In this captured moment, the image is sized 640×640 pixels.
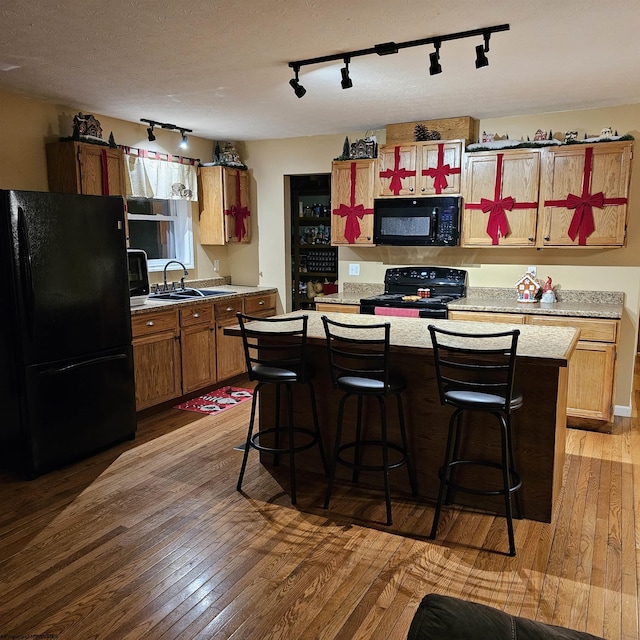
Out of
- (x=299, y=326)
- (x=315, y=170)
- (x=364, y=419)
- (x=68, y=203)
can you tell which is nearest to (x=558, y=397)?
(x=364, y=419)

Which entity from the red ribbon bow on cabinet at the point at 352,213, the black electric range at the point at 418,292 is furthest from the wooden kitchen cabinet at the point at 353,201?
the black electric range at the point at 418,292

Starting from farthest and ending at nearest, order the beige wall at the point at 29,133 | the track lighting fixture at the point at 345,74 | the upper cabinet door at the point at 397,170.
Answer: the upper cabinet door at the point at 397,170 < the beige wall at the point at 29,133 < the track lighting fixture at the point at 345,74

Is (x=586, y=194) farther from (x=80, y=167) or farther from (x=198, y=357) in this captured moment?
(x=80, y=167)

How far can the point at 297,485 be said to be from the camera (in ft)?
11.0

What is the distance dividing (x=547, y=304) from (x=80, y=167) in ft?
12.4

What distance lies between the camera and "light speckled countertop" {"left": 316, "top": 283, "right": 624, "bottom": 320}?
14.1 ft

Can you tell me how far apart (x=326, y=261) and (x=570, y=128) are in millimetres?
2769

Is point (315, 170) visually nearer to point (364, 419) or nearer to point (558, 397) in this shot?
point (364, 419)

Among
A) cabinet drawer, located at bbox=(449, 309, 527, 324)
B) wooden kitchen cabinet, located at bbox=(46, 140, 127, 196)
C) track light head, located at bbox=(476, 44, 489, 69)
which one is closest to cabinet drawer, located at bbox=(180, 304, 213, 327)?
wooden kitchen cabinet, located at bbox=(46, 140, 127, 196)

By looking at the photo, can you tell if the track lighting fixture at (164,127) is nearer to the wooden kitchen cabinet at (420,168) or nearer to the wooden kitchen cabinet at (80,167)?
the wooden kitchen cabinet at (80,167)

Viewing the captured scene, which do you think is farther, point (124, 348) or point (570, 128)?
point (570, 128)

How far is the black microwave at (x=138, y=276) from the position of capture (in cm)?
460

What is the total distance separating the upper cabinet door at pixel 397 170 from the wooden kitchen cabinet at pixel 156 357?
7.06 feet

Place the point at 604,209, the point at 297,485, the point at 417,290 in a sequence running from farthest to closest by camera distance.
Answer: the point at 417,290, the point at 604,209, the point at 297,485
